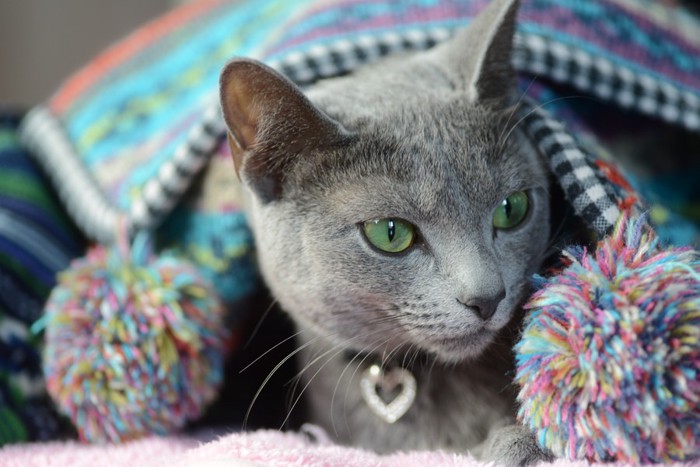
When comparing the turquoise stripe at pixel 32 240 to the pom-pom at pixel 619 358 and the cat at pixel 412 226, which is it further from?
the pom-pom at pixel 619 358

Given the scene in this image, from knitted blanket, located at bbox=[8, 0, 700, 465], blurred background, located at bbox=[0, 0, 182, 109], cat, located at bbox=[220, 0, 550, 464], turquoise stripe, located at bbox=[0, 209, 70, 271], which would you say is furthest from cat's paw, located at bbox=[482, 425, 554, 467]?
blurred background, located at bbox=[0, 0, 182, 109]

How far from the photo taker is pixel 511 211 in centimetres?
85

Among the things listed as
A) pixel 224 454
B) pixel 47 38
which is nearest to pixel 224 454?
pixel 224 454

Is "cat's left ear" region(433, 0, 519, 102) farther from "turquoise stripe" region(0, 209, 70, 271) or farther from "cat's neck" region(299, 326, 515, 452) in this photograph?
"turquoise stripe" region(0, 209, 70, 271)

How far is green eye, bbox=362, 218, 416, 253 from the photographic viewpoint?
2.66 feet

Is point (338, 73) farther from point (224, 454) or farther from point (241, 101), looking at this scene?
point (224, 454)

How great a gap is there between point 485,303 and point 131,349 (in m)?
0.47

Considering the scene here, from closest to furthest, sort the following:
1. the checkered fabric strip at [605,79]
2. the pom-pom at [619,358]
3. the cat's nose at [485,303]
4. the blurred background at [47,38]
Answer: the pom-pom at [619,358]
the cat's nose at [485,303]
the checkered fabric strip at [605,79]
the blurred background at [47,38]

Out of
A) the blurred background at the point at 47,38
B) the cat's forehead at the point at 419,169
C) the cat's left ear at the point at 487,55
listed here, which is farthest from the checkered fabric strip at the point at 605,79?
the blurred background at the point at 47,38

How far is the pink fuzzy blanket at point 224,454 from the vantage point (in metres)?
0.73

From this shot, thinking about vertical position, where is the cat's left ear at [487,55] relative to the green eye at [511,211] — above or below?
above

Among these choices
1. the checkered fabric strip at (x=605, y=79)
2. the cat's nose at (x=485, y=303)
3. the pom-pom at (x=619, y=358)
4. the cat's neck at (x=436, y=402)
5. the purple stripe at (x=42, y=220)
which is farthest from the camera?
the purple stripe at (x=42, y=220)

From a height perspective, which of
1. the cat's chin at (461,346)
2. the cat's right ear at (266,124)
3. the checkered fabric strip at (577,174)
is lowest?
the cat's chin at (461,346)

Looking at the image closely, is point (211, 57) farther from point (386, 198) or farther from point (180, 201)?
point (386, 198)
